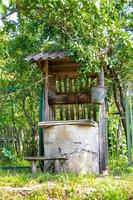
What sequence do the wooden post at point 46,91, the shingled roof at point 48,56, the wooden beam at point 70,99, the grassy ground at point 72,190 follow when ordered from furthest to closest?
the wooden beam at point 70,99 → the wooden post at point 46,91 → the shingled roof at point 48,56 → the grassy ground at point 72,190

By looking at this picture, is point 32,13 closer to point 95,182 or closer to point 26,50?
point 26,50

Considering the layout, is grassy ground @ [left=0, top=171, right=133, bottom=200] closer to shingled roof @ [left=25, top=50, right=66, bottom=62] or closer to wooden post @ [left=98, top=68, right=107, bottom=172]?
wooden post @ [left=98, top=68, right=107, bottom=172]

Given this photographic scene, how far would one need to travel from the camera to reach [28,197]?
4461 millimetres

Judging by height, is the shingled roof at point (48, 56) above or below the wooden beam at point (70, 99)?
above

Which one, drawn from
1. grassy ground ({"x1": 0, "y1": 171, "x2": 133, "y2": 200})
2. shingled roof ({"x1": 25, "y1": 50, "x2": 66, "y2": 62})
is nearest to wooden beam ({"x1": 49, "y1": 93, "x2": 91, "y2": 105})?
shingled roof ({"x1": 25, "y1": 50, "x2": 66, "y2": 62})

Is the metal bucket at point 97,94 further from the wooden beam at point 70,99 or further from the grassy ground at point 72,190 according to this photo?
the grassy ground at point 72,190

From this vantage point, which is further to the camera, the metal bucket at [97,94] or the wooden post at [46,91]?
the wooden post at [46,91]

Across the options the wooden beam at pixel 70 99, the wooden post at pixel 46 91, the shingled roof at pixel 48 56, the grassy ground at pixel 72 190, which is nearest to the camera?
the grassy ground at pixel 72 190

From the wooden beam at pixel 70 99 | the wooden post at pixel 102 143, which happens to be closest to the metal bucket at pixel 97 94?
the wooden post at pixel 102 143

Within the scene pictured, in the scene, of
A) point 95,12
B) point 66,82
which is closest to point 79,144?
point 66,82

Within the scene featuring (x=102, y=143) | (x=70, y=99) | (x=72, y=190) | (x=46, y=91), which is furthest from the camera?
(x=70, y=99)

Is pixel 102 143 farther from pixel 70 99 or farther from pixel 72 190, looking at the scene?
pixel 72 190

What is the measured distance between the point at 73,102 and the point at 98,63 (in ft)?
2.98

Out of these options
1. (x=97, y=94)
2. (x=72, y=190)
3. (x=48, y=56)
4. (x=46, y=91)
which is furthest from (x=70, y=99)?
(x=72, y=190)
